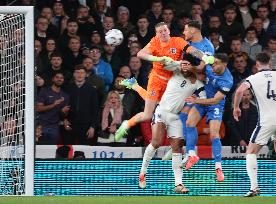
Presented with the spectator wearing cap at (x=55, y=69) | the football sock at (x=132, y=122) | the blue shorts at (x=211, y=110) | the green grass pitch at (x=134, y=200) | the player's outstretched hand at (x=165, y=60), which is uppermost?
the player's outstretched hand at (x=165, y=60)

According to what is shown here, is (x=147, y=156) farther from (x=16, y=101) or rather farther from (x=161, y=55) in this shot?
(x=16, y=101)

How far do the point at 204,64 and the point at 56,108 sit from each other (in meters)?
4.12

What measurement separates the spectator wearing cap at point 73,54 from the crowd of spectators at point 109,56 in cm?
2

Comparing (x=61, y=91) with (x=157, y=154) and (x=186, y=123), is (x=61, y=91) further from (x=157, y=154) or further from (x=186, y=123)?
(x=186, y=123)

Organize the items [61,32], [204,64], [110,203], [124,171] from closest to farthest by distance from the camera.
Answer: [110,203], [204,64], [124,171], [61,32]

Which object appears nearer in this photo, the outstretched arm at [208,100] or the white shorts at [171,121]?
the white shorts at [171,121]

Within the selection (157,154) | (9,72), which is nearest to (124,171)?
(157,154)

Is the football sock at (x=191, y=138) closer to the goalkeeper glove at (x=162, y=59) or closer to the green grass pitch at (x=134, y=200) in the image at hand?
the goalkeeper glove at (x=162, y=59)

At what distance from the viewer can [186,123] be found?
1831 cm

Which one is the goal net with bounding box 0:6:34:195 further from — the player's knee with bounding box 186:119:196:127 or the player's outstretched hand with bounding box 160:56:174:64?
the player's knee with bounding box 186:119:196:127

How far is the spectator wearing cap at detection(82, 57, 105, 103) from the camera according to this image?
69.3 ft

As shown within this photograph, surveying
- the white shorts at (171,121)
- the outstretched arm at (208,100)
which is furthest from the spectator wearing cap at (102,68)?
the white shorts at (171,121)

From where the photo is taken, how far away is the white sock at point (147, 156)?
57.7ft

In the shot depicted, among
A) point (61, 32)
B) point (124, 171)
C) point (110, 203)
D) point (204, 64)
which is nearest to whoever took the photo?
point (110, 203)
